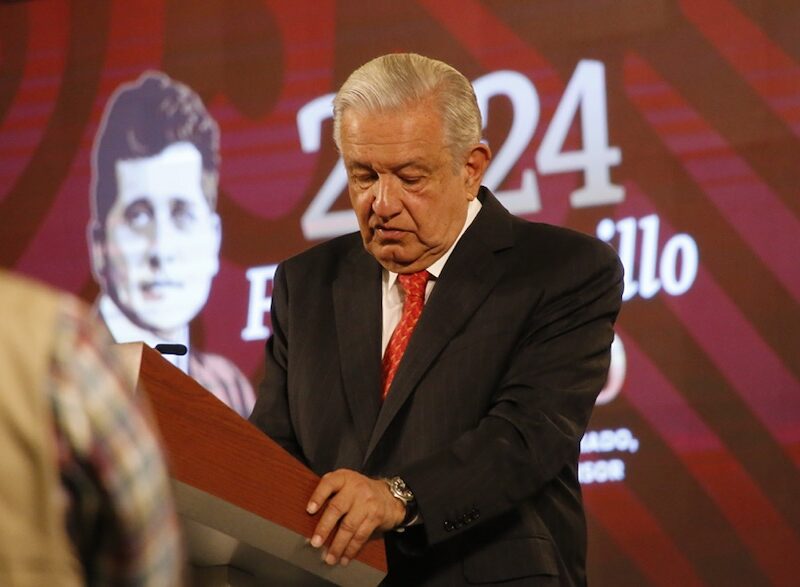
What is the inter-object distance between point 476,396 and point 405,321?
0.22 metres

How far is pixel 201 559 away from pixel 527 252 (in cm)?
89

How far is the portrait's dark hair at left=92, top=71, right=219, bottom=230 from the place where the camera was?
4777mm

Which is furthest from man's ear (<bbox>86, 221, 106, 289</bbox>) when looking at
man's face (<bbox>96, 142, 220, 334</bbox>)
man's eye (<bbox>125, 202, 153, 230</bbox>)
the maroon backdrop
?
the maroon backdrop

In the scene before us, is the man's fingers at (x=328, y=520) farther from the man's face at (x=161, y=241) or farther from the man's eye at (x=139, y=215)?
the man's eye at (x=139, y=215)

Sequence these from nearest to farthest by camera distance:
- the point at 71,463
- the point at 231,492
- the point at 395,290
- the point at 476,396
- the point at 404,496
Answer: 1. the point at 71,463
2. the point at 231,492
3. the point at 404,496
4. the point at 476,396
5. the point at 395,290

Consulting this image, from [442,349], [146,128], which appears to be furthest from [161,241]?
[442,349]

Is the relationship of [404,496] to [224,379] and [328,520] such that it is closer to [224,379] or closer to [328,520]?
[328,520]

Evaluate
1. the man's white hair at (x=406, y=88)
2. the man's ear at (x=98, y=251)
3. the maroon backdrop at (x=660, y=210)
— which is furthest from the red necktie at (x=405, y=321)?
the man's ear at (x=98, y=251)

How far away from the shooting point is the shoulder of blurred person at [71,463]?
944 mm

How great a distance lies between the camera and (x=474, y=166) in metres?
2.64

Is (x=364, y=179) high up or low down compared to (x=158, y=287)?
down

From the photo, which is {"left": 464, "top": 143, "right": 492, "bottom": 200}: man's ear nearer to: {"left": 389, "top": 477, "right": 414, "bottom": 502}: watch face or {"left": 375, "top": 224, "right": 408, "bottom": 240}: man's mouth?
{"left": 375, "top": 224, "right": 408, "bottom": 240}: man's mouth

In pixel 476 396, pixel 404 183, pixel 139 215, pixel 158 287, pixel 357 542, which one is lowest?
pixel 357 542

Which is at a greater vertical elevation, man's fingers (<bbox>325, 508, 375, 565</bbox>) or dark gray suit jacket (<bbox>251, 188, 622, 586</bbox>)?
dark gray suit jacket (<bbox>251, 188, 622, 586</bbox>)
